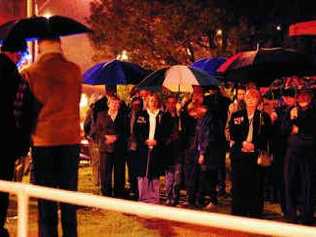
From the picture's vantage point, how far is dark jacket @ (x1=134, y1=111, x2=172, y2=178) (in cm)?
1147

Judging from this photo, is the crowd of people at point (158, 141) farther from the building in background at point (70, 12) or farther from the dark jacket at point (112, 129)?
the building in background at point (70, 12)

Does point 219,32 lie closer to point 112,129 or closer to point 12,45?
point 112,129

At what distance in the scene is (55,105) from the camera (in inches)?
243

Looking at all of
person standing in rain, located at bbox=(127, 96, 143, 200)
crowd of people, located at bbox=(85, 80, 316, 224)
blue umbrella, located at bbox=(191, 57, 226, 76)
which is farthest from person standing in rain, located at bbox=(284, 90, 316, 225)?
blue umbrella, located at bbox=(191, 57, 226, 76)

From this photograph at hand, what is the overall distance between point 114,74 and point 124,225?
21.2 feet

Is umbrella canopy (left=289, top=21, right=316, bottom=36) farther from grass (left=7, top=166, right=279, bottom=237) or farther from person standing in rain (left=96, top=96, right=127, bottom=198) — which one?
person standing in rain (left=96, top=96, right=127, bottom=198)

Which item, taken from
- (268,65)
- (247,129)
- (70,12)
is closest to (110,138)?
(247,129)

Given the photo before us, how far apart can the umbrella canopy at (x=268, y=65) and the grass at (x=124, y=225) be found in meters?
2.23

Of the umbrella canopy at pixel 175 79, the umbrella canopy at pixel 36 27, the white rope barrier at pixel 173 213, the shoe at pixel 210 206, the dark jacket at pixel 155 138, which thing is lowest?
the shoe at pixel 210 206

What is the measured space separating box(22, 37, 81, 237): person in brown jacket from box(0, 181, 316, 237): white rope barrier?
6.41ft

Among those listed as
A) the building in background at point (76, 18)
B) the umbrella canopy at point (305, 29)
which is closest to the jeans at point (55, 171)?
the umbrella canopy at point (305, 29)

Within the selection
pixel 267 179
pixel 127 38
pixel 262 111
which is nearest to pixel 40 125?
pixel 262 111

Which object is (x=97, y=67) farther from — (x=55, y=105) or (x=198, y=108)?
(x=55, y=105)

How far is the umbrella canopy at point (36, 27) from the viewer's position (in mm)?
7336
